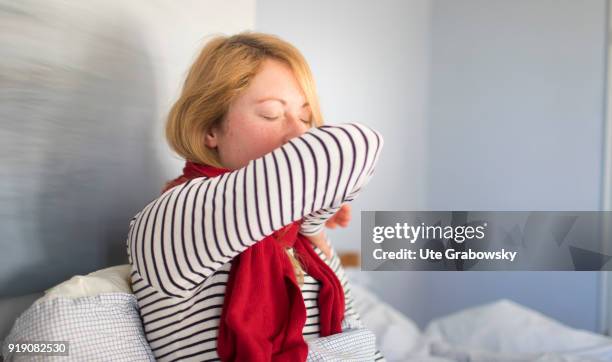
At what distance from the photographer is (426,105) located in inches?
105

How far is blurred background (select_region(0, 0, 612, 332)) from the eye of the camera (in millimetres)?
837

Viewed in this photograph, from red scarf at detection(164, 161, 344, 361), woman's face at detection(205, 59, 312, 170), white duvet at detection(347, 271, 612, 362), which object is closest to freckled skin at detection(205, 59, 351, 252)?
woman's face at detection(205, 59, 312, 170)

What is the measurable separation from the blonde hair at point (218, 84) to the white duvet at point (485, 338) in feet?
2.37

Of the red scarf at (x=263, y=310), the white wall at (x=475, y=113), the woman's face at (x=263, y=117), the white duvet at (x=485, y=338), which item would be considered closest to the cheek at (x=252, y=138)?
the woman's face at (x=263, y=117)

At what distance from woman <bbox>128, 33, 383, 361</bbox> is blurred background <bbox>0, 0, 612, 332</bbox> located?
128 millimetres

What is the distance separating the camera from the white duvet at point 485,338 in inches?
48.8

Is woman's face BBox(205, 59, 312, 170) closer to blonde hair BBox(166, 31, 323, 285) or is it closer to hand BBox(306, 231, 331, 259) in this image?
blonde hair BBox(166, 31, 323, 285)

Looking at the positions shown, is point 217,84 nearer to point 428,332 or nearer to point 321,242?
point 321,242

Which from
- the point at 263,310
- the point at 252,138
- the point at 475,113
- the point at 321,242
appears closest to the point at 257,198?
the point at 263,310

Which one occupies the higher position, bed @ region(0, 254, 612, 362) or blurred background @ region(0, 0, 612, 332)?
blurred background @ region(0, 0, 612, 332)

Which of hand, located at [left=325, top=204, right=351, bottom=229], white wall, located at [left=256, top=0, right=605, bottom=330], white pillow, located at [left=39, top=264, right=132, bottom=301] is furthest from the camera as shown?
white wall, located at [left=256, top=0, right=605, bottom=330]

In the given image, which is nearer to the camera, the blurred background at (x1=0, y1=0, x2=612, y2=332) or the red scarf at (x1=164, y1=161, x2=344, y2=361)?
the red scarf at (x1=164, y1=161, x2=344, y2=361)

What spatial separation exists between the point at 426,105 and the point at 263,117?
2.04 m

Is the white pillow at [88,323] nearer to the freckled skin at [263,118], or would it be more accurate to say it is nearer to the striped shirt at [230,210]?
the striped shirt at [230,210]
